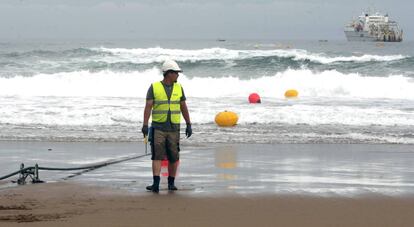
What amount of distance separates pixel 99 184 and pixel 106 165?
193cm

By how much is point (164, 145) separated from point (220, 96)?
21.3 metres

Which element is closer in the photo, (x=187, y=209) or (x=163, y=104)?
(x=187, y=209)

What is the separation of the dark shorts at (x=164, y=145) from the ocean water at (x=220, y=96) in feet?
20.9

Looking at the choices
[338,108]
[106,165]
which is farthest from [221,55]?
[106,165]

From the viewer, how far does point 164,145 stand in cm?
917

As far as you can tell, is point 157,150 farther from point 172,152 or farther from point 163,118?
point 163,118

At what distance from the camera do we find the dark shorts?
29.9ft

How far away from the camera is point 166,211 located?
308 inches

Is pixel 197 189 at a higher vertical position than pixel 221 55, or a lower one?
lower

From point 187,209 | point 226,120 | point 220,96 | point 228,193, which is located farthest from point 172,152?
point 220,96

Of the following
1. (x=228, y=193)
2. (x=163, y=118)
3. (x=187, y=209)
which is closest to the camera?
(x=187, y=209)

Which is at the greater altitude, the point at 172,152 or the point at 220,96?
the point at 220,96

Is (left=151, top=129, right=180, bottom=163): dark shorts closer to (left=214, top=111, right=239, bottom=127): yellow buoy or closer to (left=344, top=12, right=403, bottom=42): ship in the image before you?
(left=214, top=111, right=239, bottom=127): yellow buoy

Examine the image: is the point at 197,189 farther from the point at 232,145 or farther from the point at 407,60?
the point at 407,60
